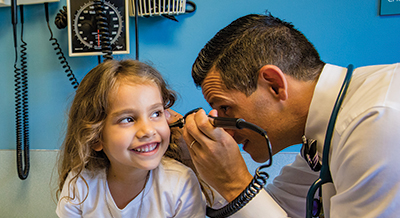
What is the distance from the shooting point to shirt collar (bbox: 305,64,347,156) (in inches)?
29.2

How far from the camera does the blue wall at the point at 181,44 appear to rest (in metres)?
1.13

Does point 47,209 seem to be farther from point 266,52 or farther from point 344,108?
point 344,108

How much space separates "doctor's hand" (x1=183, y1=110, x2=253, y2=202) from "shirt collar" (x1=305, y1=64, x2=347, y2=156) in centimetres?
21

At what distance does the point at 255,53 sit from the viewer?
2.57 feet

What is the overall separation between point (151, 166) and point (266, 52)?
0.45 metres

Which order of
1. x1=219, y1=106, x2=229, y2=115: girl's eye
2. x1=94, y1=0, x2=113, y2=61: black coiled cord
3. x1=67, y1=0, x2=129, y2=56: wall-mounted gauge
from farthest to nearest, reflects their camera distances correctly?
1. x1=67, y1=0, x2=129, y2=56: wall-mounted gauge
2. x1=94, y1=0, x2=113, y2=61: black coiled cord
3. x1=219, y1=106, x2=229, y2=115: girl's eye

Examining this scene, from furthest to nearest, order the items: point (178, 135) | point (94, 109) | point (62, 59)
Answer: point (62, 59), point (178, 135), point (94, 109)

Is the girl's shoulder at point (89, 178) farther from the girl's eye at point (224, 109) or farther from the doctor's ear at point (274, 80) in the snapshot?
the doctor's ear at point (274, 80)

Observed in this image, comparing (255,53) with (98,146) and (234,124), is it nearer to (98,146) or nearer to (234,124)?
(234,124)

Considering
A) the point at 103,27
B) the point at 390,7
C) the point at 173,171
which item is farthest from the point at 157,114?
the point at 390,7

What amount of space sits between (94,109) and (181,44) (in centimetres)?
53

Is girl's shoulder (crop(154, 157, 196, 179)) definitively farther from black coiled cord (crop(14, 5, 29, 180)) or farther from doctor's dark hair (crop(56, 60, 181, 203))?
black coiled cord (crop(14, 5, 29, 180))

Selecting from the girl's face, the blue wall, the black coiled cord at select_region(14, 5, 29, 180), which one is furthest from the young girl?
the black coiled cord at select_region(14, 5, 29, 180)

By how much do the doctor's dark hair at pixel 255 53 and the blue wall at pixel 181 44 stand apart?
1.23 feet
